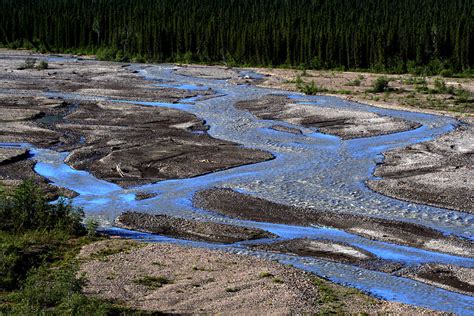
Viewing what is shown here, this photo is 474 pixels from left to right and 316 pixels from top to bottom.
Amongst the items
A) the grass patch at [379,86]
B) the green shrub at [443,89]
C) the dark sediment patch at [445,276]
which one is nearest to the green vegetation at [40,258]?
the dark sediment patch at [445,276]

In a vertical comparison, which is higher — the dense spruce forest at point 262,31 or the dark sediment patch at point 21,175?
the dense spruce forest at point 262,31

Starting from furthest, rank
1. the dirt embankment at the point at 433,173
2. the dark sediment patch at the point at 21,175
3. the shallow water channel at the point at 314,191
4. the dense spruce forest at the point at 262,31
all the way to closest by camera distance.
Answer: the dense spruce forest at the point at 262,31
the dark sediment patch at the point at 21,175
the dirt embankment at the point at 433,173
the shallow water channel at the point at 314,191

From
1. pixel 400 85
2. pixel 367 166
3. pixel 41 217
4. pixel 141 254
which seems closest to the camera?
pixel 141 254

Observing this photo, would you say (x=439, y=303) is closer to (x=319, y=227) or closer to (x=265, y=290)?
(x=265, y=290)

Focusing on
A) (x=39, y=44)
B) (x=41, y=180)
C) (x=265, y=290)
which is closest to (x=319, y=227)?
(x=265, y=290)

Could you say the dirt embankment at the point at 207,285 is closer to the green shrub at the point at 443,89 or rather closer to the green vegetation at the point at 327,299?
the green vegetation at the point at 327,299

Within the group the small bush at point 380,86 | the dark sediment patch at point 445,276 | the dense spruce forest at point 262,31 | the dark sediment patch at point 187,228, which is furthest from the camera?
the dense spruce forest at point 262,31
